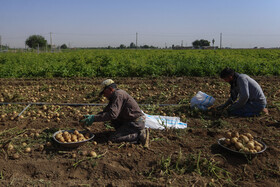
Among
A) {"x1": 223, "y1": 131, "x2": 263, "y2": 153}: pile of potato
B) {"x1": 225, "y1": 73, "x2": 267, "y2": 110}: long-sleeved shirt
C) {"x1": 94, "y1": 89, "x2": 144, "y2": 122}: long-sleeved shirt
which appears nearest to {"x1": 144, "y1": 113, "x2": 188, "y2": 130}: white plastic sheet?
{"x1": 94, "y1": 89, "x2": 144, "y2": 122}: long-sleeved shirt

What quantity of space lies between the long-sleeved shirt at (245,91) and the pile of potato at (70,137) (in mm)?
3170

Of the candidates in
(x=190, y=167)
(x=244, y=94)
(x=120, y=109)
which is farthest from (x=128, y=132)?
(x=244, y=94)

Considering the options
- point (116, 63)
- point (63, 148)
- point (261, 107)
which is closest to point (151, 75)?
point (116, 63)

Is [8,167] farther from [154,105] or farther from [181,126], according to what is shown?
[154,105]

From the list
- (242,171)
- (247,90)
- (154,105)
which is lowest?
(242,171)

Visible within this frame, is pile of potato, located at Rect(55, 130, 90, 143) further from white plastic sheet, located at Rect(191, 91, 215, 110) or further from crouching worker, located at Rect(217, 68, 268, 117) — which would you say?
crouching worker, located at Rect(217, 68, 268, 117)

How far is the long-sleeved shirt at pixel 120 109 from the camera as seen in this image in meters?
3.63

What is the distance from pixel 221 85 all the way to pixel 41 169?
677 centimetres

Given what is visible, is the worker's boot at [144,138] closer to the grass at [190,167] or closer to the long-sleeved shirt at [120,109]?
the long-sleeved shirt at [120,109]

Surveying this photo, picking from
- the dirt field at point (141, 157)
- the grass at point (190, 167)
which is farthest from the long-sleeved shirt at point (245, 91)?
the grass at point (190, 167)

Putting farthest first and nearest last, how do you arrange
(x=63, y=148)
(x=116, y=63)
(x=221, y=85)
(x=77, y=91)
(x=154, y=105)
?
(x=116, y=63) → (x=221, y=85) → (x=77, y=91) → (x=154, y=105) → (x=63, y=148)

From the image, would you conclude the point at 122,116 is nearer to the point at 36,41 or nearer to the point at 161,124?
the point at 161,124

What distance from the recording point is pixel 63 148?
3646mm

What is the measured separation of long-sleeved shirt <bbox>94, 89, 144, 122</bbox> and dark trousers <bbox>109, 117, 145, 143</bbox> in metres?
0.10
